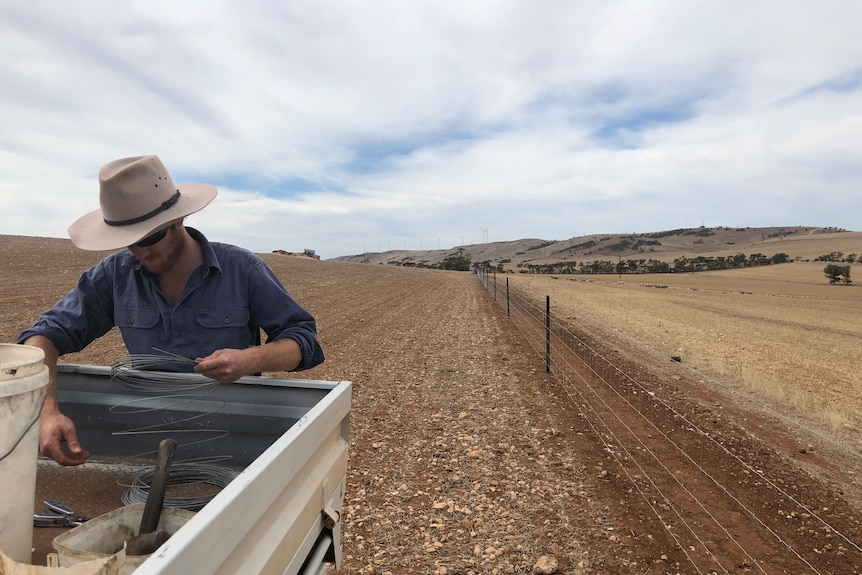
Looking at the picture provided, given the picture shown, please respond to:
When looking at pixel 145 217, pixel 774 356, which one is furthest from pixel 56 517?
pixel 774 356

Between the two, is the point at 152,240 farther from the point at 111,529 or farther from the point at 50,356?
the point at 111,529

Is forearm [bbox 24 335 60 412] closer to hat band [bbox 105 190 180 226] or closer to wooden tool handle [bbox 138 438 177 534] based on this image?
hat band [bbox 105 190 180 226]

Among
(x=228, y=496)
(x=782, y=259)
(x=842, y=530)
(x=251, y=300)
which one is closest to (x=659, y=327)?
(x=842, y=530)

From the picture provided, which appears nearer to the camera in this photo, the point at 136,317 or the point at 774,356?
the point at 136,317

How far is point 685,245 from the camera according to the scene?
164375mm

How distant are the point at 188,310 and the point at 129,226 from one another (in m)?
0.50

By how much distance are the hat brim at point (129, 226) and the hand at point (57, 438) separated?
767mm

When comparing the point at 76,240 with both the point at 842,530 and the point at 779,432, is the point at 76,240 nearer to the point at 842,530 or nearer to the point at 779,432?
the point at 842,530

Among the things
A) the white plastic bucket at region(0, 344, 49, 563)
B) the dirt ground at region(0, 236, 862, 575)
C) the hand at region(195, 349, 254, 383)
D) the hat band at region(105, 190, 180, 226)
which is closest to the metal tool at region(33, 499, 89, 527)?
the white plastic bucket at region(0, 344, 49, 563)

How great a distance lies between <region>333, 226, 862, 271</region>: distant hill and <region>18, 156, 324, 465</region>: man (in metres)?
127

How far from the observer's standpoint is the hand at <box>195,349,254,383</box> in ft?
7.23

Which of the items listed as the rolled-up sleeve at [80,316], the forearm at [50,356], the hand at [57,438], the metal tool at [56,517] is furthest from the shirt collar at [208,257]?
the metal tool at [56,517]

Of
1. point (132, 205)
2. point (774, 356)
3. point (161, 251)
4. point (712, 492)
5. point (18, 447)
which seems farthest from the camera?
point (774, 356)

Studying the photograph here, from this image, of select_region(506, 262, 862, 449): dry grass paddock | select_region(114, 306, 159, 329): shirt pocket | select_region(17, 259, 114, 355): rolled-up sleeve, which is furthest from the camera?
select_region(506, 262, 862, 449): dry grass paddock
